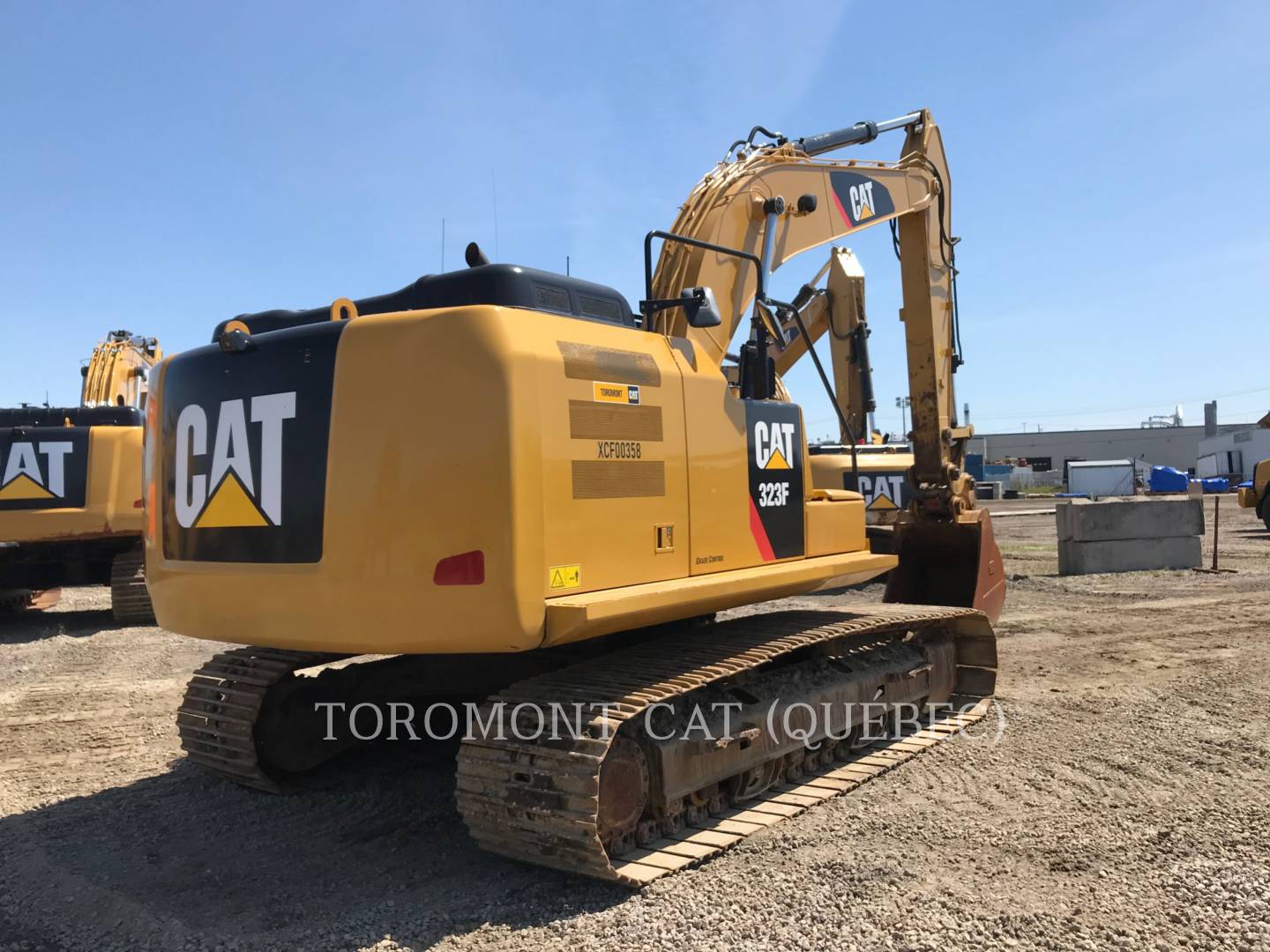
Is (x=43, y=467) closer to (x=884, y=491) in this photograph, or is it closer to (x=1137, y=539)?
(x=884, y=491)

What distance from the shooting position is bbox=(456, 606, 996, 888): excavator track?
148 inches

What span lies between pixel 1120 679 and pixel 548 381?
577cm

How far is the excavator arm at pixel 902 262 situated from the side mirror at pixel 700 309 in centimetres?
100

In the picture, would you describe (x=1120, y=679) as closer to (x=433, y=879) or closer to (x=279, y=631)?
(x=433, y=879)

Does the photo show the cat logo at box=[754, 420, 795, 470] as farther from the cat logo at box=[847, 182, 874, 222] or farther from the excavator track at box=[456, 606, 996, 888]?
the cat logo at box=[847, 182, 874, 222]

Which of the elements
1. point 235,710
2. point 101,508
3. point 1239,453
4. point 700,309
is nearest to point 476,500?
point 700,309

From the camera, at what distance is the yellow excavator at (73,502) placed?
10.6 metres

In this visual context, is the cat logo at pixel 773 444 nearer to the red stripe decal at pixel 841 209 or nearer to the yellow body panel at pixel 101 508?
the red stripe decal at pixel 841 209

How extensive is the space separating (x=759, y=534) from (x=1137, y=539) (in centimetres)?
1179

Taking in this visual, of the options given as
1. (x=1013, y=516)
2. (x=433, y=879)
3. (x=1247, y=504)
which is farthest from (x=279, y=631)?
(x=1013, y=516)

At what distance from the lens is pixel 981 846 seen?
14.0 ft

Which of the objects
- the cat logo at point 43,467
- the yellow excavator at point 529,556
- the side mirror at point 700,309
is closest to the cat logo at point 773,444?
the yellow excavator at point 529,556

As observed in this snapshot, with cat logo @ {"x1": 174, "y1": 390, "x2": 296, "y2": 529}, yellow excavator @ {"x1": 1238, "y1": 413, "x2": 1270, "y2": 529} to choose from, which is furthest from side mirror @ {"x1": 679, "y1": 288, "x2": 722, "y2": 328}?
yellow excavator @ {"x1": 1238, "y1": 413, "x2": 1270, "y2": 529}

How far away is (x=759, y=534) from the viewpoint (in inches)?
199
